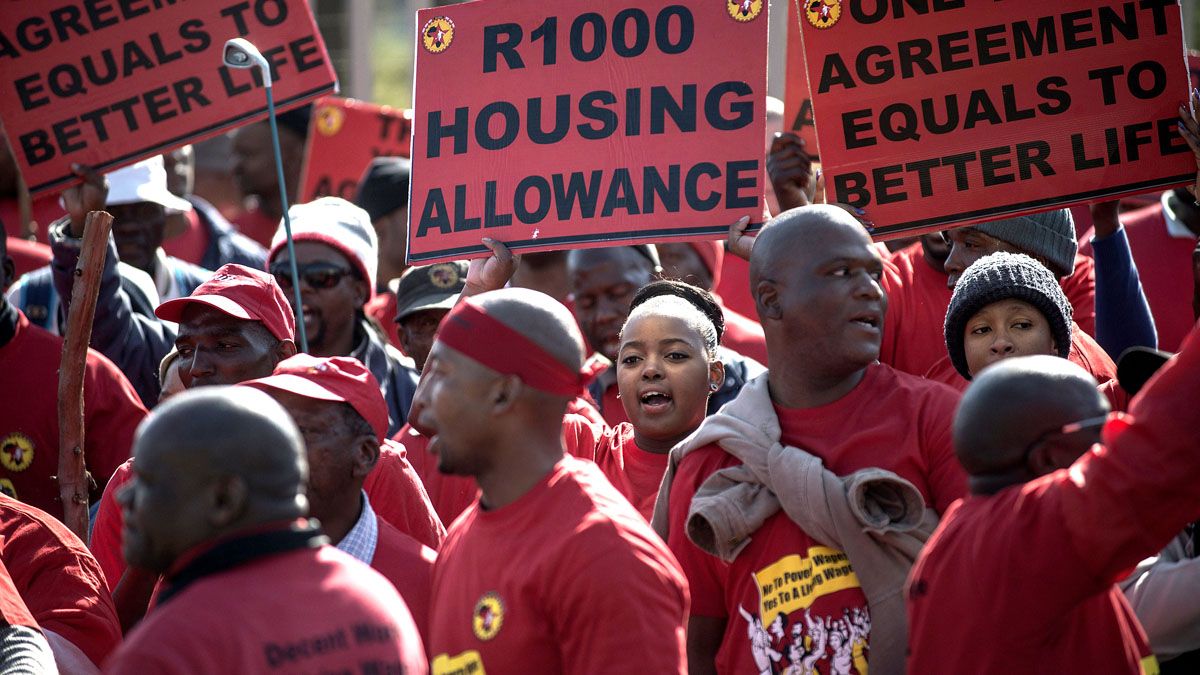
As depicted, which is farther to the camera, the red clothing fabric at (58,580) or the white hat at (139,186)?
the white hat at (139,186)

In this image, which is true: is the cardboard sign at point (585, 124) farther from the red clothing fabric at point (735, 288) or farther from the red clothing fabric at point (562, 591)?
the red clothing fabric at point (735, 288)

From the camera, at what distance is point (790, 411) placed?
4336 millimetres

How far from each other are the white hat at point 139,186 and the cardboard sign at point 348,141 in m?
2.10

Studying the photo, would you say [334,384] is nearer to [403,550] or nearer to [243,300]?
[403,550]

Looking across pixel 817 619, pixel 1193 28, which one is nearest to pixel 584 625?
pixel 817 619

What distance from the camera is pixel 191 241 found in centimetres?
959

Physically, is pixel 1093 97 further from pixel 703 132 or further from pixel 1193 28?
pixel 1193 28

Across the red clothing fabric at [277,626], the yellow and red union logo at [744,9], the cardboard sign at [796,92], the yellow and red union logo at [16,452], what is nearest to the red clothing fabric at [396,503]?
the yellow and red union logo at [16,452]

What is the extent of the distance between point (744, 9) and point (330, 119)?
5051 mm

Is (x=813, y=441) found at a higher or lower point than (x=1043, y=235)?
lower

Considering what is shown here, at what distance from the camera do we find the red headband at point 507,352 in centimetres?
374

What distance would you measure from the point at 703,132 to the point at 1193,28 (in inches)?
515

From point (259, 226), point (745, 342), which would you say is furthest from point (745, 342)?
point (259, 226)

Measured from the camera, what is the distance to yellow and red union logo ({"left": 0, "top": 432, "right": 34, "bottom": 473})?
243 inches
